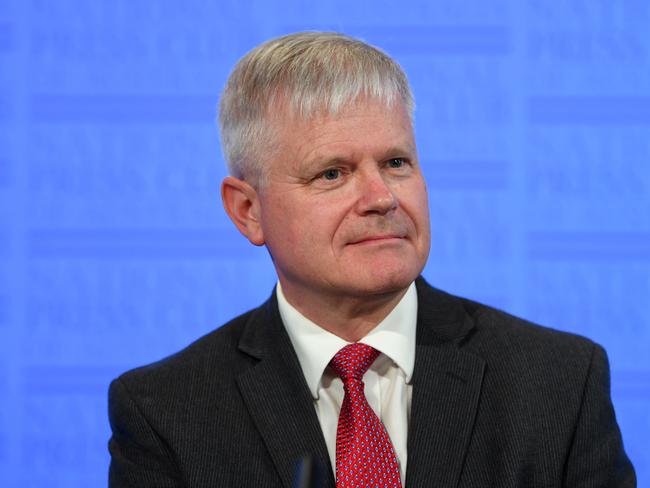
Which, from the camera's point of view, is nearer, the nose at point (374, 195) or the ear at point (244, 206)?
the nose at point (374, 195)

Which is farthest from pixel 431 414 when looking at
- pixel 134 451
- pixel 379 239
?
pixel 134 451

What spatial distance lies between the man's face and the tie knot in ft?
0.46

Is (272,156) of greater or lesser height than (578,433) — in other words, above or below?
above

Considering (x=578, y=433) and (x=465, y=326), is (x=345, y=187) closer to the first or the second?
(x=465, y=326)

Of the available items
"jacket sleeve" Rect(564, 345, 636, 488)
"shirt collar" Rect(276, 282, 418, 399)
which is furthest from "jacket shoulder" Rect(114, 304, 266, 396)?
"jacket sleeve" Rect(564, 345, 636, 488)

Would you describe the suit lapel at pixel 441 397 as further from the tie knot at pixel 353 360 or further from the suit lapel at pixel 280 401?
the suit lapel at pixel 280 401

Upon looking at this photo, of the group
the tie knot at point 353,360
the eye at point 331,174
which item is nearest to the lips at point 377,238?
the eye at point 331,174

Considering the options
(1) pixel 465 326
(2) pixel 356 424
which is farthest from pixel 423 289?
(2) pixel 356 424

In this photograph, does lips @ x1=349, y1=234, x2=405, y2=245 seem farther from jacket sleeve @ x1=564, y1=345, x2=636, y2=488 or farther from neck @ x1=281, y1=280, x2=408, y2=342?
jacket sleeve @ x1=564, y1=345, x2=636, y2=488

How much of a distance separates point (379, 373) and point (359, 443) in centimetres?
25

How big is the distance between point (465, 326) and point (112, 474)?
97 cm

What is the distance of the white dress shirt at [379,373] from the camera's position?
227 centimetres

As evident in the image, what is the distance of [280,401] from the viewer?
2.28 meters

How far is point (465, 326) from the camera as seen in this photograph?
7.92 ft
